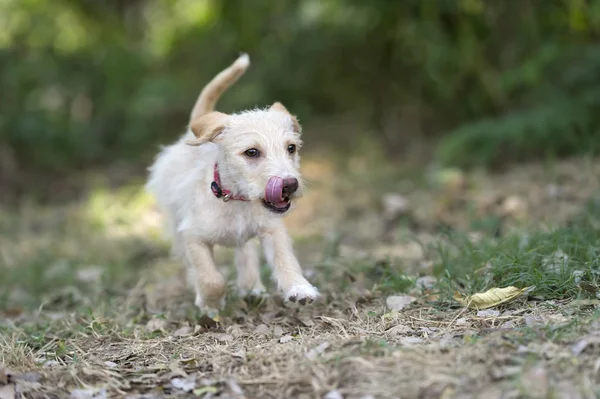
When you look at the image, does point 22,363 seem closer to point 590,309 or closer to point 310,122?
point 590,309

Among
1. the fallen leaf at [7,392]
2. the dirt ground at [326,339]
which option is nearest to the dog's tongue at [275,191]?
the dirt ground at [326,339]

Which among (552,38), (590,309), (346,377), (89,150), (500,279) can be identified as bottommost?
(346,377)

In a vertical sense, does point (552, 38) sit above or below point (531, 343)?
above

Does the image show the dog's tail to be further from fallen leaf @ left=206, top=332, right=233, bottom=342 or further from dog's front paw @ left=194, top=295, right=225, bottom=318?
fallen leaf @ left=206, top=332, right=233, bottom=342

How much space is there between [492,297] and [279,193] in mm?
1177

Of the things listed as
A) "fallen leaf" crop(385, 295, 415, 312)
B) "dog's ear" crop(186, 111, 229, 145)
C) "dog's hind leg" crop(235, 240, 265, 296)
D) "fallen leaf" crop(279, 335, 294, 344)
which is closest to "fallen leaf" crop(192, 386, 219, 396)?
"fallen leaf" crop(279, 335, 294, 344)

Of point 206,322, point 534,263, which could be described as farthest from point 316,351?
point 534,263

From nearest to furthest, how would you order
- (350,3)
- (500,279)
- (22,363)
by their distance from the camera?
(22,363)
(500,279)
(350,3)

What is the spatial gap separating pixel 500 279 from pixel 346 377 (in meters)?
1.42

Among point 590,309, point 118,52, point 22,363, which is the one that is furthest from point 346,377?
point 118,52

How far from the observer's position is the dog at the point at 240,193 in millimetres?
3672

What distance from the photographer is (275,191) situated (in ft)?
11.7

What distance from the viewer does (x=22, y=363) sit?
3232mm

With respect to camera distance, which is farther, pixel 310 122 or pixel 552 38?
pixel 310 122
